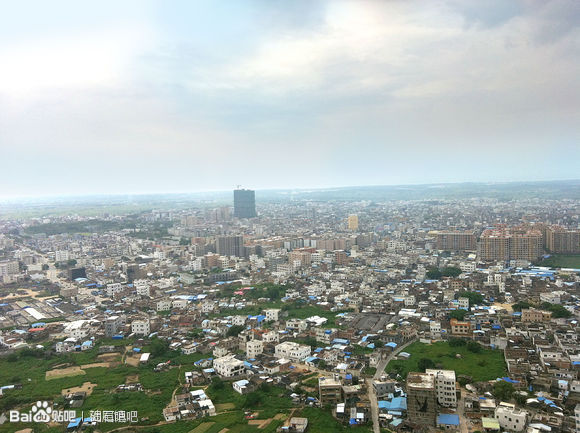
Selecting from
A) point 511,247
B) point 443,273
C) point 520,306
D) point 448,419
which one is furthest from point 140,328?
point 511,247

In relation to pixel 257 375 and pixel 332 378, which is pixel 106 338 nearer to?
pixel 257 375

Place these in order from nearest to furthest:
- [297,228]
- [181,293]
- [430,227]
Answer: [181,293] → [430,227] → [297,228]

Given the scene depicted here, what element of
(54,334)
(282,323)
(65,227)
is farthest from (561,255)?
(65,227)

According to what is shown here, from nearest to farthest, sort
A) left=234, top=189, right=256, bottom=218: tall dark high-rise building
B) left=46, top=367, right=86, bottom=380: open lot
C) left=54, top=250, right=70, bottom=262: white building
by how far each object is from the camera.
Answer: left=46, top=367, right=86, bottom=380: open lot → left=54, top=250, right=70, bottom=262: white building → left=234, top=189, right=256, bottom=218: tall dark high-rise building

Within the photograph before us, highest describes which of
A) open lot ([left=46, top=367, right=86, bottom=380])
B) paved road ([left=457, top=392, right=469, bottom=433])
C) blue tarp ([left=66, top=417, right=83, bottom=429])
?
paved road ([left=457, top=392, right=469, bottom=433])

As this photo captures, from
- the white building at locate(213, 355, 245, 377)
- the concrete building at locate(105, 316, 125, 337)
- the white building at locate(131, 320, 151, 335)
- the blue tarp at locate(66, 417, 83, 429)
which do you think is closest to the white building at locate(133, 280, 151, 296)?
the concrete building at locate(105, 316, 125, 337)

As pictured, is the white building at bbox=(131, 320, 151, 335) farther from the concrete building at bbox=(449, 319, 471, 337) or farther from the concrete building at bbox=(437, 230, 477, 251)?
the concrete building at bbox=(437, 230, 477, 251)

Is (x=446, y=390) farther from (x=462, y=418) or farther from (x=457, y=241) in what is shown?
(x=457, y=241)
